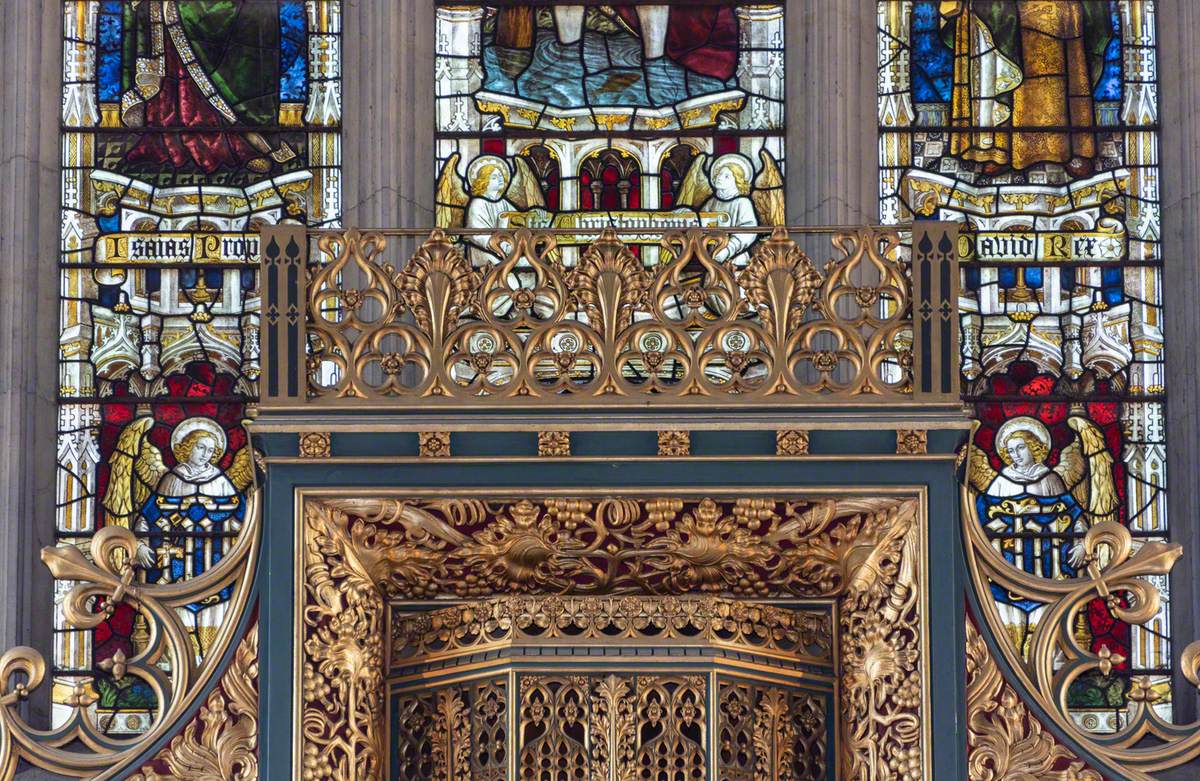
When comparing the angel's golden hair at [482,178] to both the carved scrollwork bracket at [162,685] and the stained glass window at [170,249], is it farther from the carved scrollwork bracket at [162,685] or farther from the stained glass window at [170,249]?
the carved scrollwork bracket at [162,685]

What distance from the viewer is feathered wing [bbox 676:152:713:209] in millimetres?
9344

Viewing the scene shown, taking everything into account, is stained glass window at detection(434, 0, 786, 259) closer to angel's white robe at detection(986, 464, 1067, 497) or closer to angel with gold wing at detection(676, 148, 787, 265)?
angel with gold wing at detection(676, 148, 787, 265)

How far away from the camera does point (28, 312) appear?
905cm

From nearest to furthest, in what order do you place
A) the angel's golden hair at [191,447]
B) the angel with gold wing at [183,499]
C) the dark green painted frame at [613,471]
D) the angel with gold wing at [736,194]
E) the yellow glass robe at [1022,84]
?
1. the dark green painted frame at [613,471]
2. the angel with gold wing at [183,499]
3. the angel's golden hair at [191,447]
4. the angel with gold wing at [736,194]
5. the yellow glass robe at [1022,84]

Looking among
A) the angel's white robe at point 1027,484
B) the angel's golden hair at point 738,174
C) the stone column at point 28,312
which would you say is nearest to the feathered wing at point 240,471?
the stone column at point 28,312

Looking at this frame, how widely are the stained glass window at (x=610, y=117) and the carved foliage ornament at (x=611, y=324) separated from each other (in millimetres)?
2225

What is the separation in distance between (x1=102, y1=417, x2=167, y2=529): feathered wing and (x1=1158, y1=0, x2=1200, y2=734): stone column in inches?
134

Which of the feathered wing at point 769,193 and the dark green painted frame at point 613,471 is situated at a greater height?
the feathered wing at point 769,193

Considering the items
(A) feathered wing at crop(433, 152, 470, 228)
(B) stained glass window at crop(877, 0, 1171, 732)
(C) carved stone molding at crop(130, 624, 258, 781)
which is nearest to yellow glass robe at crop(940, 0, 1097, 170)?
(B) stained glass window at crop(877, 0, 1171, 732)

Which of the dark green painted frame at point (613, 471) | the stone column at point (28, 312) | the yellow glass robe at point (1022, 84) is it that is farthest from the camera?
the yellow glass robe at point (1022, 84)

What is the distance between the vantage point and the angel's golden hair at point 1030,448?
914 centimetres

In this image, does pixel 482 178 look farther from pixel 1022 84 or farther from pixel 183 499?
pixel 1022 84

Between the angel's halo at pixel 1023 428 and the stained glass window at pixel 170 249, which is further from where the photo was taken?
the angel's halo at pixel 1023 428

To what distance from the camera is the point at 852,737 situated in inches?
276
